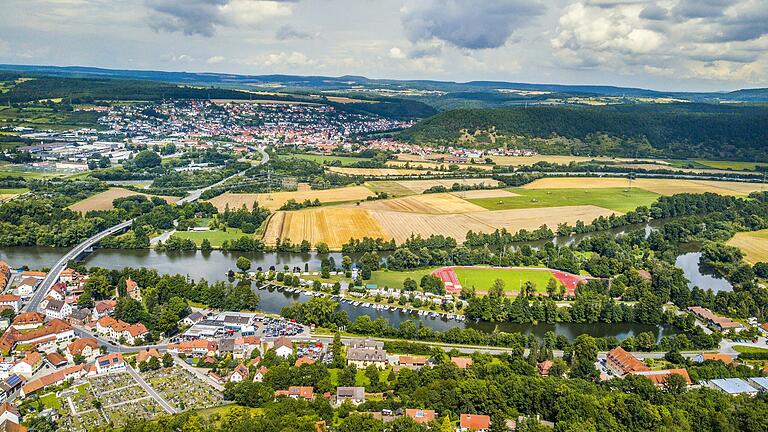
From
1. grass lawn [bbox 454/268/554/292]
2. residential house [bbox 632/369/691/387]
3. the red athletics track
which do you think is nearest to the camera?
residential house [bbox 632/369/691/387]

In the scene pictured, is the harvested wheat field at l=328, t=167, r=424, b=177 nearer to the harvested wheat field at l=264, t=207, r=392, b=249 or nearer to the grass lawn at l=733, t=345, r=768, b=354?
the harvested wheat field at l=264, t=207, r=392, b=249

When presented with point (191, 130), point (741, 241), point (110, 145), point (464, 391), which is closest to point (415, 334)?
point (464, 391)

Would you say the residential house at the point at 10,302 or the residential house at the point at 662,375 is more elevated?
the residential house at the point at 662,375

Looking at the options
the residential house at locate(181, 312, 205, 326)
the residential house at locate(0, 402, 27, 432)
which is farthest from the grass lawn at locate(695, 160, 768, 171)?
the residential house at locate(0, 402, 27, 432)

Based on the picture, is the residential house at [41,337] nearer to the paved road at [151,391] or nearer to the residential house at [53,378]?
the residential house at [53,378]

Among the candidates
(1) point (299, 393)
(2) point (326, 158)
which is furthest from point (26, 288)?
(2) point (326, 158)

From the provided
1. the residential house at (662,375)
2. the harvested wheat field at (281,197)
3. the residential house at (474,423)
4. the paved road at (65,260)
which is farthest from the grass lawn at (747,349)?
the harvested wheat field at (281,197)
